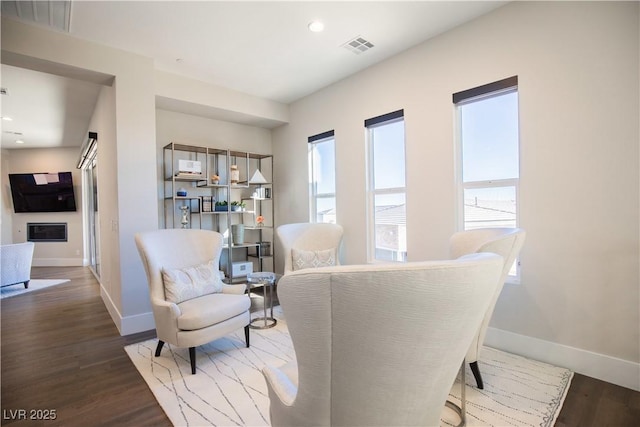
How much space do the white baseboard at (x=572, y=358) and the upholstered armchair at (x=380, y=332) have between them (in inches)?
79.2

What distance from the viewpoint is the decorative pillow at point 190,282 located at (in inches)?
101

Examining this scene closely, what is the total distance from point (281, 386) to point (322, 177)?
3612 millimetres

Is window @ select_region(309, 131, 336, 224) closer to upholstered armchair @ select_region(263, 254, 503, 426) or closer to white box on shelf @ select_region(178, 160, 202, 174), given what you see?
white box on shelf @ select_region(178, 160, 202, 174)

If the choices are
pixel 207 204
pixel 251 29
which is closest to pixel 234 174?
pixel 207 204

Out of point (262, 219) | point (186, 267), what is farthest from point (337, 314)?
point (262, 219)

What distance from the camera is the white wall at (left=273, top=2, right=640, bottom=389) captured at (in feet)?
6.91

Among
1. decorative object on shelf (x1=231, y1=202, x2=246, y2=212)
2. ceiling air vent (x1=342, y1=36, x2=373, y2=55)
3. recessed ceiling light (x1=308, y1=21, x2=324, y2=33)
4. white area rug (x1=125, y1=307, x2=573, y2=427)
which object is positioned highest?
ceiling air vent (x1=342, y1=36, x2=373, y2=55)

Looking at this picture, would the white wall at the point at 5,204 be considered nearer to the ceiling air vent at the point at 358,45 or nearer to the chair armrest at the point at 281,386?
the ceiling air vent at the point at 358,45

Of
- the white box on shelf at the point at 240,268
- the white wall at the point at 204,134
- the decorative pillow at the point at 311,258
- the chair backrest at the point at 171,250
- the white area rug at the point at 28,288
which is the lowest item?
the white area rug at the point at 28,288

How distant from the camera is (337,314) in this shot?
84 centimetres

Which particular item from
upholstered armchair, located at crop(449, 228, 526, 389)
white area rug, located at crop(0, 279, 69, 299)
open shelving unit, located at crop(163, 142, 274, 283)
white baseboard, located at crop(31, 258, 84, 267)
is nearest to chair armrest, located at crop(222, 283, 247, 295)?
open shelving unit, located at crop(163, 142, 274, 283)

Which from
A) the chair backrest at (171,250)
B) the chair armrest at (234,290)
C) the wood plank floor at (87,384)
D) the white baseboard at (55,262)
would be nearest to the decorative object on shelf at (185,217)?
the chair backrest at (171,250)

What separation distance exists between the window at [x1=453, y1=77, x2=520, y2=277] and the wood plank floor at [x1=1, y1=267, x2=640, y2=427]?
1.01m

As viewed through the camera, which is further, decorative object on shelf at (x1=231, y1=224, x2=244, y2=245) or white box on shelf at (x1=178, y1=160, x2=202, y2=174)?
decorative object on shelf at (x1=231, y1=224, x2=244, y2=245)
